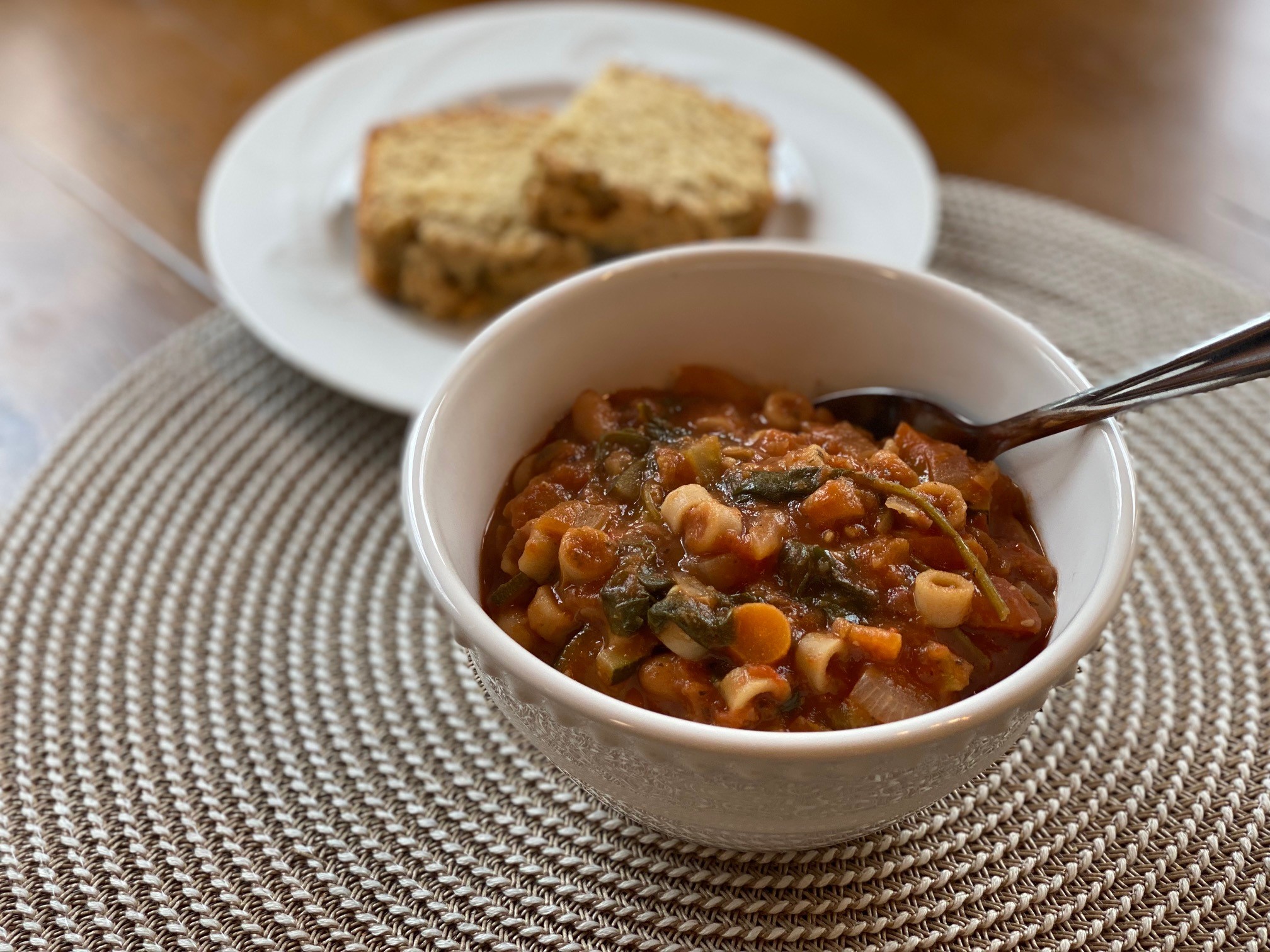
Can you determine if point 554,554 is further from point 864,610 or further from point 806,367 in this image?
point 806,367

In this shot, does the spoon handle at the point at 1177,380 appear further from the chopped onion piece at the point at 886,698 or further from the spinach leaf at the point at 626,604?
the spinach leaf at the point at 626,604

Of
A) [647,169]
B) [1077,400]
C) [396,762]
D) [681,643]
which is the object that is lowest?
[396,762]

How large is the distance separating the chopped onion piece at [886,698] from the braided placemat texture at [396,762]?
0.34 metres

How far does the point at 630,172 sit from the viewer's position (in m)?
2.77

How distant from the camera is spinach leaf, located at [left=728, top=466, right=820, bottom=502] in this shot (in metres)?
1.51

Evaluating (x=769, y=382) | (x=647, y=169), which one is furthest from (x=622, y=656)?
(x=647, y=169)

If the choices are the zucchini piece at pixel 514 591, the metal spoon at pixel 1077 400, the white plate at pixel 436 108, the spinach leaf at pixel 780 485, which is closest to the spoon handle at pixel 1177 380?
the metal spoon at pixel 1077 400

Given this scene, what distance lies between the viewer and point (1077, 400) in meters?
1.48

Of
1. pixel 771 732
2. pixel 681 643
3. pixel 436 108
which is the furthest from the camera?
pixel 436 108

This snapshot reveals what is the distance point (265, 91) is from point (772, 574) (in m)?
2.70

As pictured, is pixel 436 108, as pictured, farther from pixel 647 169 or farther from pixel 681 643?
pixel 681 643

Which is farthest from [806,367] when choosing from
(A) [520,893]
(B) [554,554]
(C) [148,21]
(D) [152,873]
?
(C) [148,21]

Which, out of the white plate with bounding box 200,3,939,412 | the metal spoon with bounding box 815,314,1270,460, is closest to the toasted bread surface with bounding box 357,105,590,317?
the white plate with bounding box 200,3,939,412

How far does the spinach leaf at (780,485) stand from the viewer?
1.51 metres
